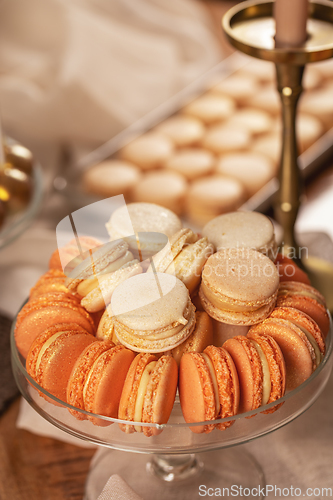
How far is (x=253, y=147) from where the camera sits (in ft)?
4.25

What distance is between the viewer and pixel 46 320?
521 mm

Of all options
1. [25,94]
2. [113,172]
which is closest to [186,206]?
[113,172]

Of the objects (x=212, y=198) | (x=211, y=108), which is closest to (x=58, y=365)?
(x=212, y=198)

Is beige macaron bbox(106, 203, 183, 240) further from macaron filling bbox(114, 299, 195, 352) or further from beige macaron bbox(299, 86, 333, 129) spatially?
beige macaron bbox(299, 86, 333, 129)

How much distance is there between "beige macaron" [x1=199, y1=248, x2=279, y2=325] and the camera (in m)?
0.50

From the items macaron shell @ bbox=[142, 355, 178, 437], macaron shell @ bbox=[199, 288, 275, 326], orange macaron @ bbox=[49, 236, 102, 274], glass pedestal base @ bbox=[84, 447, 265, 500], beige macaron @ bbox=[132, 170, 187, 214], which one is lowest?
Result: glass pedestal base @ bbox=[84, 447, 265, 500]

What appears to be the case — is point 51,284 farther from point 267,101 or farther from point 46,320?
point 267,101

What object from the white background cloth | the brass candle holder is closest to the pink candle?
the brass candle holder

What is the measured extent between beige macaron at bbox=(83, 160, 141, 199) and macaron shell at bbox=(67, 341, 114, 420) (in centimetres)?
73

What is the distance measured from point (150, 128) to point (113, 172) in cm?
21

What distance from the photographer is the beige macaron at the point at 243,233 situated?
0.56 m

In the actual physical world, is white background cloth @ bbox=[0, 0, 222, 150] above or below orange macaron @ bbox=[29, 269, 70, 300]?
above

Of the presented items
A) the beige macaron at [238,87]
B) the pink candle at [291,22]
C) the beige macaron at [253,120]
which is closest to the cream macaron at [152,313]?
the pink candle at [291,22]

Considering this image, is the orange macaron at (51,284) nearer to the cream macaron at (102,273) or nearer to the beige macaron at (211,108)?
the cream macaron at (102,273)
